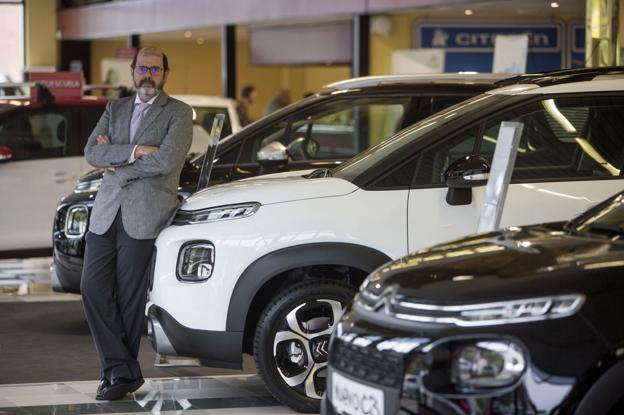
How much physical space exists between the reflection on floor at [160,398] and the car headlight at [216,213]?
1.01m

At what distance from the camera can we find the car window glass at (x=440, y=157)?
20.3 ft

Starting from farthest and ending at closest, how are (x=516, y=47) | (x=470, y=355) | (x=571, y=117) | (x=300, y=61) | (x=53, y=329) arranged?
(x=300, y=61)
(x=516, y=47)
(x=53, y=329)
(x=571, y=117)
(x=470, y=355)

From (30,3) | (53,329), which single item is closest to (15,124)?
(53,329)

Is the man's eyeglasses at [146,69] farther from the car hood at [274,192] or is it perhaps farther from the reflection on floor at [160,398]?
the reflection on floor at [160,398]

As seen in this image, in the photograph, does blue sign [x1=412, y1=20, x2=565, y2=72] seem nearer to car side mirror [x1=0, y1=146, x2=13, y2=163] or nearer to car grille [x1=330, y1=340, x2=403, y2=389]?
car side mirror [x1=0, y1=146, x2=13, y2=163]

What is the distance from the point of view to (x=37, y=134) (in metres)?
11.8

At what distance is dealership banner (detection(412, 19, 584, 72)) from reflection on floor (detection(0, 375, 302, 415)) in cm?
1100

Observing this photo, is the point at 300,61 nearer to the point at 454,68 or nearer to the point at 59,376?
the point at 454,68

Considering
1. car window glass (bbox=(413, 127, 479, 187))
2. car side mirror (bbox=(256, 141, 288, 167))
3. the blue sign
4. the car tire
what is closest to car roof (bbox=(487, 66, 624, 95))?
car window glass (bbox=(413, 127, 479, 187))

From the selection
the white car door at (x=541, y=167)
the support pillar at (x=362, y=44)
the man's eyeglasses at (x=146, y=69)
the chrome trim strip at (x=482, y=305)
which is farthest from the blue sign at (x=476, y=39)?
the chrome trim strip at (x=482, y=305)

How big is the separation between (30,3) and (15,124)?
20868 mm

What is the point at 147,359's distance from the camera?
7.93 metres

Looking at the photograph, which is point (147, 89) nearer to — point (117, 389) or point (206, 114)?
point (117, 389)

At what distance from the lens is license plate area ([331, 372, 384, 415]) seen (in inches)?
167
